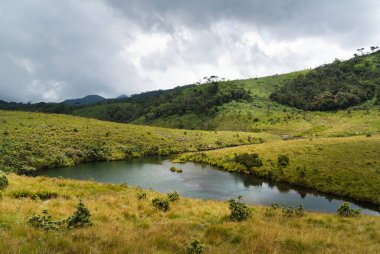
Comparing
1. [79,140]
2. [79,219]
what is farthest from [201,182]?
[79,140]

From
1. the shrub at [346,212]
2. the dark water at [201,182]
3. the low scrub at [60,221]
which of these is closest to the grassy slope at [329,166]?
the dark water at [201,182]

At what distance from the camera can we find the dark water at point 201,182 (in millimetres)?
44250

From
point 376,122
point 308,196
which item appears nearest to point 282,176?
point 308,196

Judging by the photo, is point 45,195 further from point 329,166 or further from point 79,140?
point 79,140

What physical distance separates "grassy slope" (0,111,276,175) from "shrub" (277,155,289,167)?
134 ft

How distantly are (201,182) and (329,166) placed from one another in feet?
74.6

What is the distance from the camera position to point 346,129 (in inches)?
5113

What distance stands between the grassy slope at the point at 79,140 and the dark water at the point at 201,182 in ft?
21.3

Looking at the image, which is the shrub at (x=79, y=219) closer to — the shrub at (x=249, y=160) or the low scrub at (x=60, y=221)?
the low scrub at (x=60, y=221)

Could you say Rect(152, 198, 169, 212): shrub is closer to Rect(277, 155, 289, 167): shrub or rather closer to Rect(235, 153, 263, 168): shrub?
Rect(277, 155, 289, 167): shrub

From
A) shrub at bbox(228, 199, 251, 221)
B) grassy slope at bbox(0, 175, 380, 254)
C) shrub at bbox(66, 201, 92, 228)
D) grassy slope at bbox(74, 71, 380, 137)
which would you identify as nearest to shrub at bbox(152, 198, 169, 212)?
grassy slope at bbox(0, 175, 380, 254)

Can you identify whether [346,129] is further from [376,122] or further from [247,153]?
[247,153]

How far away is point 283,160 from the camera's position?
2461 inches

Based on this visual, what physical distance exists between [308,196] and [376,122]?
357ft
